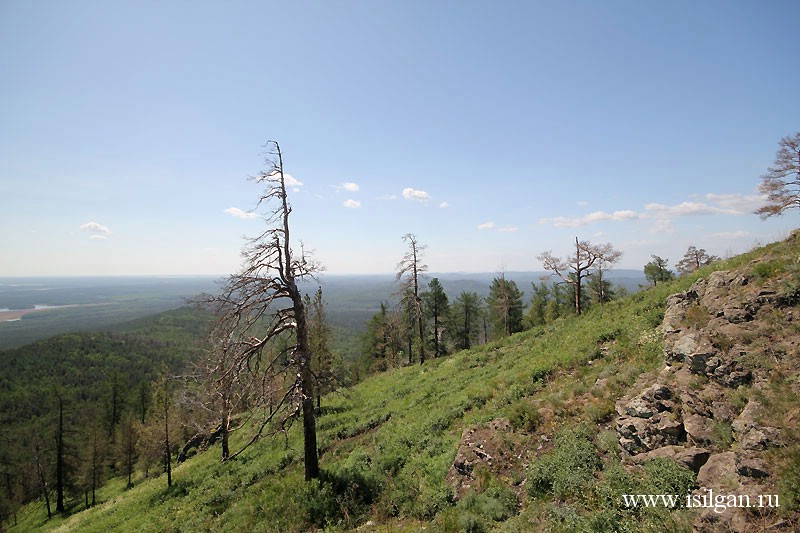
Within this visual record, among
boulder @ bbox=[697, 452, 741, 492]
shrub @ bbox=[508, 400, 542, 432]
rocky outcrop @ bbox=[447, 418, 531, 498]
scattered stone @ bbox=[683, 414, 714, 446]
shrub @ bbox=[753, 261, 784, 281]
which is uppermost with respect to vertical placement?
shrub @ bbox=[753, 261, 784, 281]

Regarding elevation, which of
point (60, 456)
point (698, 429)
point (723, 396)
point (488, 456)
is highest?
point (723, 396)

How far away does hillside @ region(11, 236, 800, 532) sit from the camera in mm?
5949

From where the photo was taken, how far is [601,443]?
7.96 metres

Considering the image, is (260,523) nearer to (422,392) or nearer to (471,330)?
(422,392)

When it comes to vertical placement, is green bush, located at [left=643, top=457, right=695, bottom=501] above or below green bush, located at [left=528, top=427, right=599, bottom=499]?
above

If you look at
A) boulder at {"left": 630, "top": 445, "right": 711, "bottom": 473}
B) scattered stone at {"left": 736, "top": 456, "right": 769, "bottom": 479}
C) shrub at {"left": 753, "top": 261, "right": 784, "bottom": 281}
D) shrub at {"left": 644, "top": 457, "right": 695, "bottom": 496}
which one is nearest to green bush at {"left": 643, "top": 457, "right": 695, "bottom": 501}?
shrub at {"left": 644, "top": 457, "right": 695, "bottom": 496}

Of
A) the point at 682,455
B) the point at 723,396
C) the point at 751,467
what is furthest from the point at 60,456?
the point at 723,396

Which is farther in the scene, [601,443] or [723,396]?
[601,443]

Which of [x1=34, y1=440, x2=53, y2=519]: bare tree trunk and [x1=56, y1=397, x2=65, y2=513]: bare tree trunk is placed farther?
[x1=34, y1=440, x2=53, y2=519]: bare tree trunk

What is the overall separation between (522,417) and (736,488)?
17.9 ft

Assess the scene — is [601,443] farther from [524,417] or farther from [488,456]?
[488,456]

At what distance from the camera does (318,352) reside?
2672 centimetres

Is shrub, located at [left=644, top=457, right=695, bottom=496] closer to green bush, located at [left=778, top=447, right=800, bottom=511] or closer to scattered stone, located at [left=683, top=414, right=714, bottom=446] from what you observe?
scattered stone, located at [left=683, top=414, right=714, bottom=446]

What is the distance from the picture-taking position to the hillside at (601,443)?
5.95 metres
